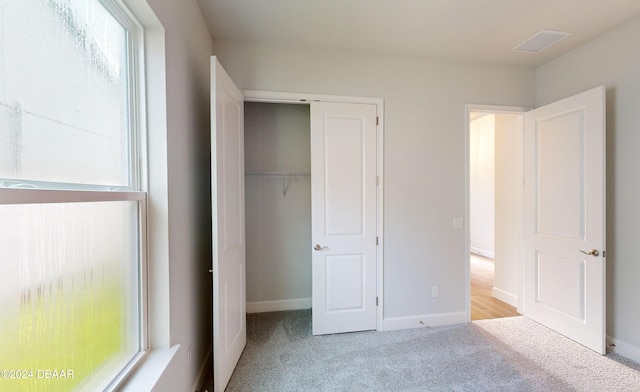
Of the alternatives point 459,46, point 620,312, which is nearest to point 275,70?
point 459,46

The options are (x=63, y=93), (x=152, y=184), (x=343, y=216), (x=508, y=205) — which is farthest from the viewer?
Result: (x=508, y=205)

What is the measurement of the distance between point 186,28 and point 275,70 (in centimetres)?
91

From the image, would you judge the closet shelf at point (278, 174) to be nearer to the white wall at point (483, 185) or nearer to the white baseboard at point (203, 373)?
the white baseboard at point (203, 373)

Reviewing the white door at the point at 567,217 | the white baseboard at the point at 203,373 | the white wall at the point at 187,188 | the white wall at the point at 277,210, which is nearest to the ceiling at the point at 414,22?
the white wall at the point at 187,188

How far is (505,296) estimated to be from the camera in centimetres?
333

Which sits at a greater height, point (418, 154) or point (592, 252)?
point (418, 154)

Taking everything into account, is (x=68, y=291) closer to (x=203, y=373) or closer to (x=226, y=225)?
(x=226, y=225)

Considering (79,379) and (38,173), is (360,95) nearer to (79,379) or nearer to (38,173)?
(38,173)

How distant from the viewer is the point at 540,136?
2.73 m

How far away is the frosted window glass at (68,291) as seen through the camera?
0.72m

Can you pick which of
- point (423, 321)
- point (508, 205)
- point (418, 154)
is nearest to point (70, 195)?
point (418, 154)

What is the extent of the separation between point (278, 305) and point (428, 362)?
1669mm

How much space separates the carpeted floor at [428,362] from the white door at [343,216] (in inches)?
9.0

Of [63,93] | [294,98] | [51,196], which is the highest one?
[294,98]
